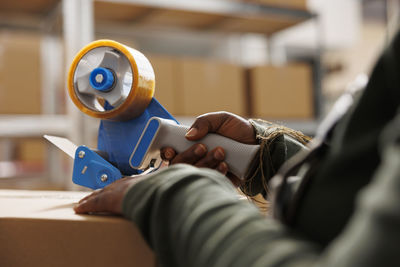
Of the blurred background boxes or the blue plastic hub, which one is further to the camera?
the blurred background boxes

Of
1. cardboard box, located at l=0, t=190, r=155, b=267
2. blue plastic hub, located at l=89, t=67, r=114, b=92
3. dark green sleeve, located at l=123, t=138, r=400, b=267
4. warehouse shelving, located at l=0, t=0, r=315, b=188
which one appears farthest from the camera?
warehouse shelving, located at l=0, t=0, r=315, b=188

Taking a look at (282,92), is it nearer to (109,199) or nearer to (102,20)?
(102,20)

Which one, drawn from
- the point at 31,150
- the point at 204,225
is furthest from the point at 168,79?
the point at 204,225

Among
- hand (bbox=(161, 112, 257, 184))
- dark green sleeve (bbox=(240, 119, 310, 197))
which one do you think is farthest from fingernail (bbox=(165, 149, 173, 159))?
dark green sleeve (bbox=(240, 119, 310, 197))

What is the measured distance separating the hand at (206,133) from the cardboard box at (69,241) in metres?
0.23

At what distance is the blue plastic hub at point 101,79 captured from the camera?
2.43 feet

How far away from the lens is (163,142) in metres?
0.77

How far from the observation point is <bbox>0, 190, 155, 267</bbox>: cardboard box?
20.6 inches

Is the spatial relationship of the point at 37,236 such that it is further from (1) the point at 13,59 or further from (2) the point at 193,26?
(2) the point at 193,26

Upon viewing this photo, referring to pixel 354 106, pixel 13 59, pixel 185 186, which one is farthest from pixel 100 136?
pixel 13 59

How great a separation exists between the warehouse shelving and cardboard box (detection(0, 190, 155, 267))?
3.96 feet

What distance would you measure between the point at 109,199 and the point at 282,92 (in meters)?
1.87

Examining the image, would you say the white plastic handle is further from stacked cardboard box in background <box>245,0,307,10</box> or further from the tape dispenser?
stacked cardboard box in background <box>245,0,307,10</box>

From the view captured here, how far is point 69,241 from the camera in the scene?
0.54 meters
